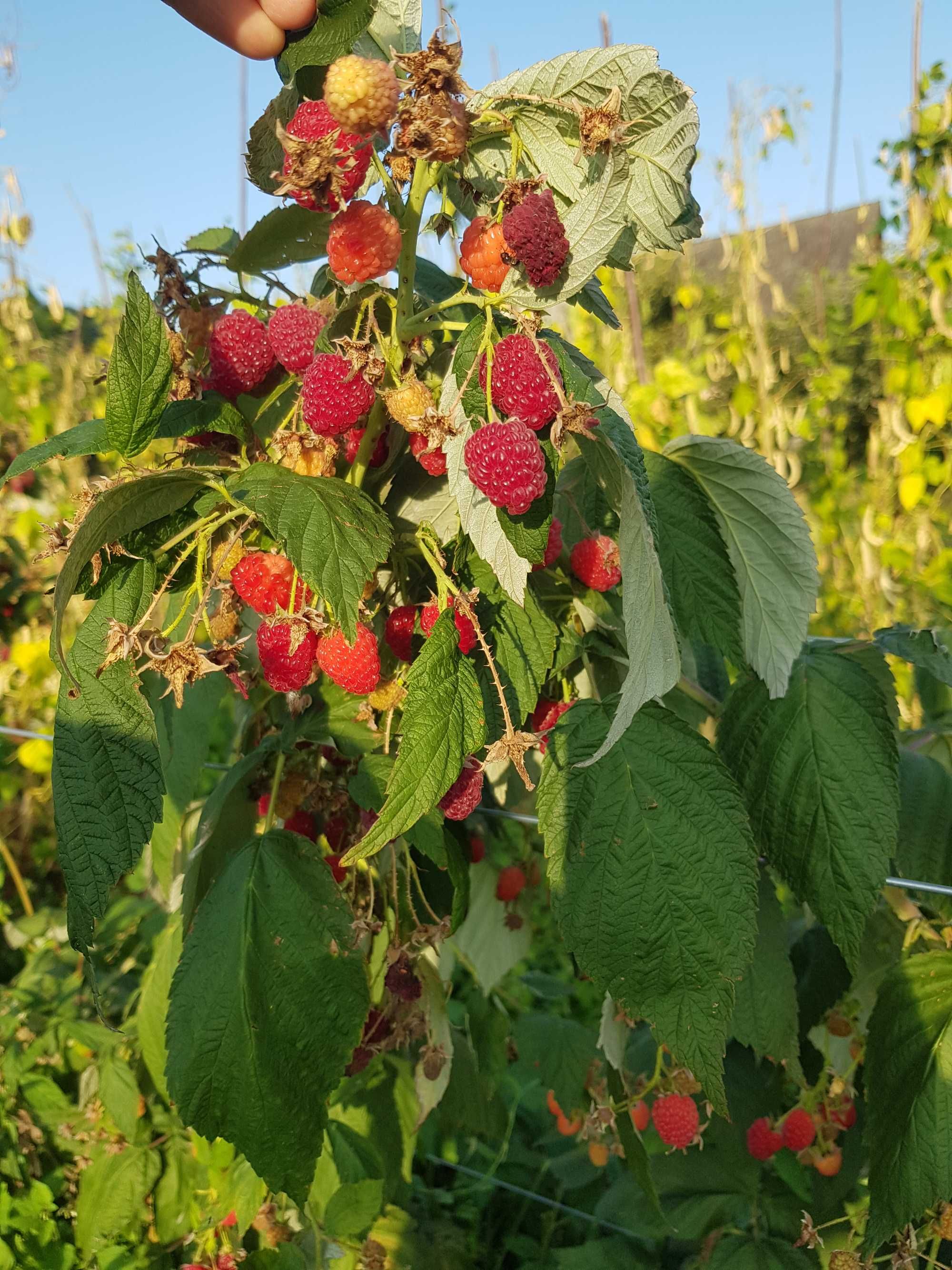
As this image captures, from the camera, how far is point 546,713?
738 mm

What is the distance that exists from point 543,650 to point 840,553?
10.1ft

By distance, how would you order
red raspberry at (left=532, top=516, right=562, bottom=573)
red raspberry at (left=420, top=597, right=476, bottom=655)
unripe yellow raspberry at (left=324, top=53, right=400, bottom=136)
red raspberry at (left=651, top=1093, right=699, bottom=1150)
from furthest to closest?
red raspberry at (left=651, top=1093, right=699, bottom=1150) < red raspberry at (left=532, top=516, right=562, bottom=573) < red raspberry at (left=420, top=597, right=476, bottom=655) < unripe yellow raspberry at (left=324, top=53, right=400, bottom=136)

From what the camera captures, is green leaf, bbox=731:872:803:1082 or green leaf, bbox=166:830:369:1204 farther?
green leaf, bbox=731:872:803:1082

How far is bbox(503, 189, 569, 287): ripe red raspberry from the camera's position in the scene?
504 mm

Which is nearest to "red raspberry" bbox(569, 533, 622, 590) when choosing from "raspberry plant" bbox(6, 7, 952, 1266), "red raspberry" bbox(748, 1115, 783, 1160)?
"raspberry plant" bbox(6, 7, 952, 1266)

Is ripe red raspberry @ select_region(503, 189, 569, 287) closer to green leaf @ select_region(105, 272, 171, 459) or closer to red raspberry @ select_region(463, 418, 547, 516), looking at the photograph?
red raspberry @ select_region(463, 418, 547, 516)

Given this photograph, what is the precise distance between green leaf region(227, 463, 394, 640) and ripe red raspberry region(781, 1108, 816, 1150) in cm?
76

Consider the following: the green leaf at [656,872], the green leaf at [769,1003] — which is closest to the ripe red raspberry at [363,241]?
the green leaf at [656,872]

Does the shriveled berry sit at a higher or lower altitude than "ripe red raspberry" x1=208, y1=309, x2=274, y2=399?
lower

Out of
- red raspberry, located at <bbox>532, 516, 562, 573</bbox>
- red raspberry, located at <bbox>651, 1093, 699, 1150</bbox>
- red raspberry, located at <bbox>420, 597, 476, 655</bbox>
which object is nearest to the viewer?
red raspberry, located at <bbox>420, 597, 476, 655</bbox>

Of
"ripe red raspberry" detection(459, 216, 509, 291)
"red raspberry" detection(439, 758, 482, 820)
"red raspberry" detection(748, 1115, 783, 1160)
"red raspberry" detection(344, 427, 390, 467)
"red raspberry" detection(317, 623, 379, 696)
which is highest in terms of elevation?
"ripe red raspberry" detection(459, 216, 509, 291)

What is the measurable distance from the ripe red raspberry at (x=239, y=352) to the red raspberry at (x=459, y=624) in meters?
0.20

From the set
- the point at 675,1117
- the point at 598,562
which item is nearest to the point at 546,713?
the point at 598,562

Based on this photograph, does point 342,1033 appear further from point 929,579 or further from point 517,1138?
point 929,579
